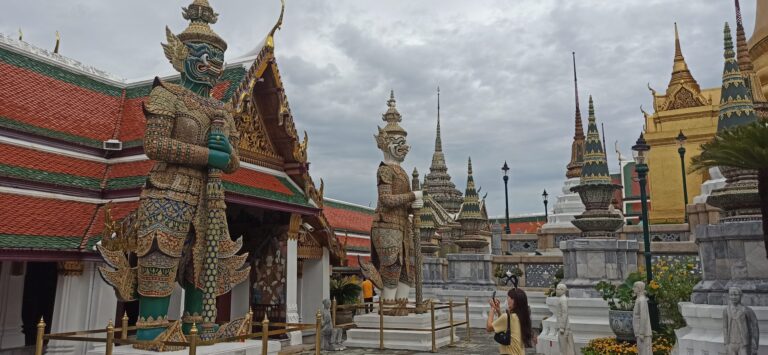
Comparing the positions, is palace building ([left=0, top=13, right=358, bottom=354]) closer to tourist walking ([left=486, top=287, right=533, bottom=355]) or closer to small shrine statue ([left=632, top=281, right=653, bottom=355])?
tourist walking ([left=486, top=287, right=533, bottom=355])

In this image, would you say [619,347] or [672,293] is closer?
[619,347]

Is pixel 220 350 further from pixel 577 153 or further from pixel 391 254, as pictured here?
pixel 577 153

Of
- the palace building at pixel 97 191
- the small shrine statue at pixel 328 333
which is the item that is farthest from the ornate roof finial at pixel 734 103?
the palace building at pixel 97 191

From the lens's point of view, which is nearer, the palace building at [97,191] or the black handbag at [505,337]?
the black handbag at [505,337]

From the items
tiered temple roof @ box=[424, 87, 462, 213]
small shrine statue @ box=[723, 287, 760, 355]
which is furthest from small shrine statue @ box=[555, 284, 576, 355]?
tiered temple roof @ box=[424, 87, 462, 213]

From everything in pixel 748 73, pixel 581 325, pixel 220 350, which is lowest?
pixel 581 325

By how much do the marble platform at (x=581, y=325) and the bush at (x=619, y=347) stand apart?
1085 millimetres

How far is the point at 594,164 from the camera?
12.7 meters

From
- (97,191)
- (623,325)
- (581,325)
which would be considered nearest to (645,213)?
(581,325)

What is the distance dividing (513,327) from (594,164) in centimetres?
789

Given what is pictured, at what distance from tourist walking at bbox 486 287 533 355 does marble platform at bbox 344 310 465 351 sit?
5322 mm

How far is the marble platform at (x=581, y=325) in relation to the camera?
1049 cm

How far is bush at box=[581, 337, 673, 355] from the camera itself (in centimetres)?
877

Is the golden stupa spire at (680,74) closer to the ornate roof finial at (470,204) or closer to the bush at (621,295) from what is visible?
the ornate roof finial at (470,204)
